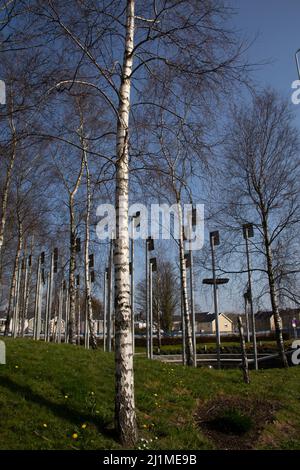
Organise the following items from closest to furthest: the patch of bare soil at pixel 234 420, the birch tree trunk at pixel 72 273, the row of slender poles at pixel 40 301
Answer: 1. the patch of bare soil at pixel 234 420
2. the birch tree trunk at pixel 72 273
3. the row of slender poles at pixel 40 301

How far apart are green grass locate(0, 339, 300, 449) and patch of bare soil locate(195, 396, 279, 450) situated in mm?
150

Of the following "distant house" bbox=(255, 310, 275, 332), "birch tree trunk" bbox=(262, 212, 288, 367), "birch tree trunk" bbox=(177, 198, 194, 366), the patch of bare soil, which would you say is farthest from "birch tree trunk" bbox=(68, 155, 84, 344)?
"distant house" bbox=(255, 310, 275, 332)

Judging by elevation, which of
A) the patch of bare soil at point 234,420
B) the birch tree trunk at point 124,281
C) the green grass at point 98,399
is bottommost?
the patch of bare soil at point 234,420

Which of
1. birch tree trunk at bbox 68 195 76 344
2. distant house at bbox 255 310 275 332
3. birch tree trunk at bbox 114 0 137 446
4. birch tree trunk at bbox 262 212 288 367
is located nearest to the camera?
birch tree trunk at bbox 114 0 137 446

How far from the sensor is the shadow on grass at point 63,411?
6.42 m

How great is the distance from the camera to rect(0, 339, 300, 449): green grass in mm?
6098

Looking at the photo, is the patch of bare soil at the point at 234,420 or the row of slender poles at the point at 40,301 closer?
the patch of bare soil at the point at 234,420

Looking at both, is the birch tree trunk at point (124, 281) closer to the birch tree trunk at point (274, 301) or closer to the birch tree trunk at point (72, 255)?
the birch tree trunk at point (72, 255)

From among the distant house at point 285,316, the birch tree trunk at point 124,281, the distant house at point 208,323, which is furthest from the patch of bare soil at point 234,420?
the distant house at point 208,323

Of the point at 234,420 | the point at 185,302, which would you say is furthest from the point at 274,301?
the point at 234,420

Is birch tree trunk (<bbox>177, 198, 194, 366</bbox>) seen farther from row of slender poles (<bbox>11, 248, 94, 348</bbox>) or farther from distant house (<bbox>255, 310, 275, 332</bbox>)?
distant house (<bbox>255, 310, 275, 332</bbox>)

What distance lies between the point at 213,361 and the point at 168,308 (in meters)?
19.4

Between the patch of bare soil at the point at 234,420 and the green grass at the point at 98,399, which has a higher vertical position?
the green grass at the point at 98,399

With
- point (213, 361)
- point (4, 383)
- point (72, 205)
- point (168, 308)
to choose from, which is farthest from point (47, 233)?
point (168, 308)
